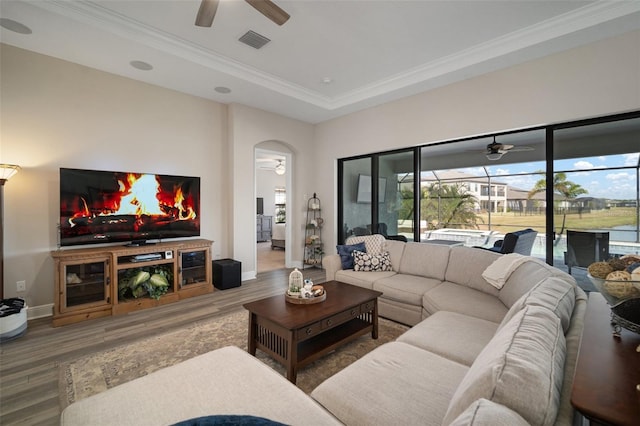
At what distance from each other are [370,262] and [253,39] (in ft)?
10.1

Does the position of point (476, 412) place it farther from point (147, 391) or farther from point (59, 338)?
point (59, 338)

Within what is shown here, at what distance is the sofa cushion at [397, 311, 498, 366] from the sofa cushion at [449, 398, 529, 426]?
3.35 feet

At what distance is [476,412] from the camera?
2.35 ft

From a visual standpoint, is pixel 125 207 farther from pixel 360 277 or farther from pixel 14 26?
pixel 360 277

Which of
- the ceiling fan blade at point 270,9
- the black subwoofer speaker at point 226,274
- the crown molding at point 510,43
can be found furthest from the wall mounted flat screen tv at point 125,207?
the crown molding at point 510,43

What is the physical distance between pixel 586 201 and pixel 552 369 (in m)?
3.54

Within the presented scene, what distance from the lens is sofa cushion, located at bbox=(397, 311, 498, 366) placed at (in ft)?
5.64

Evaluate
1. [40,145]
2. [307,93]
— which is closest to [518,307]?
[307,93]

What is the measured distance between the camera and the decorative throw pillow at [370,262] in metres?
3.70

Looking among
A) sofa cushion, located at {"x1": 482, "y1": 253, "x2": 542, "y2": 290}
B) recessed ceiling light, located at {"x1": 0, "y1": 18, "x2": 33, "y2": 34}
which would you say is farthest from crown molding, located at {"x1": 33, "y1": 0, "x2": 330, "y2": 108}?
sofa cushion, located at {"x1": 482, "y1": 253, "x2": 542, "y2": 290}

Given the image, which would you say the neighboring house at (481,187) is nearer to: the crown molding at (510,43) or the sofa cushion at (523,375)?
the crown molding at (510,43)

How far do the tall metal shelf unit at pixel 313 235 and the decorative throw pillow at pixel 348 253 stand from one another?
2136 millimetres

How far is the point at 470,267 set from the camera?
3094mm

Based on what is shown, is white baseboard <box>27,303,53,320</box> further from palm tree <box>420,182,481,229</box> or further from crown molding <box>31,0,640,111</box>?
palm tree <box>420,182,481,229</box>
